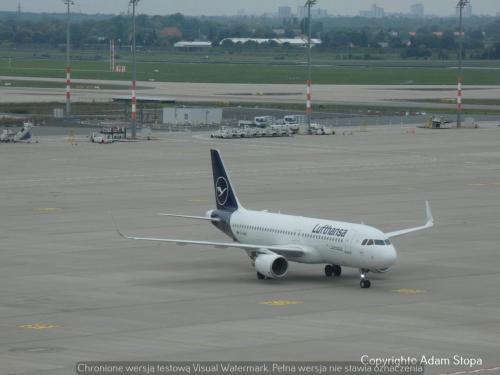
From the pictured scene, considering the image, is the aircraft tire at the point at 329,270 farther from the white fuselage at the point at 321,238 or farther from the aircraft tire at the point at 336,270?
the white fuselage at the point at 321,238

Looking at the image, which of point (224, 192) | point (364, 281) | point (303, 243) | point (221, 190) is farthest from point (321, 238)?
point (221, 190)

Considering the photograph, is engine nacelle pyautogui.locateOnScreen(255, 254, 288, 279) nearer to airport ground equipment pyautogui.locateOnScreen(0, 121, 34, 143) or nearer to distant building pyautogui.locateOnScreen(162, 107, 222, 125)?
airport ground equipment pyautogui.locateOnScreen(0, 121, 34, 143)

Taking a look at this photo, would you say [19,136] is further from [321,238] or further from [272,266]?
[321,238]

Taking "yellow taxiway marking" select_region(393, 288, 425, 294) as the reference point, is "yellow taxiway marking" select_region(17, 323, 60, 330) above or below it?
above

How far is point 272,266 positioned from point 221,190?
8491 millimetres

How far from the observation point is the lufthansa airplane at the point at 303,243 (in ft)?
173

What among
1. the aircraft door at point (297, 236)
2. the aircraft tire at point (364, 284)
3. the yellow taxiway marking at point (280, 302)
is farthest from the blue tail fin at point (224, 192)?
the yellow taxiway marking at point (280, 302)

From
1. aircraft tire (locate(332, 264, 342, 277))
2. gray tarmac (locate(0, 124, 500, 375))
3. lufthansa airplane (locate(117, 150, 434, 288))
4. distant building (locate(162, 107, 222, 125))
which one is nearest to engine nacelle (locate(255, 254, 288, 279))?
lufthansa airplane (locate(117, 150, 434, 288))

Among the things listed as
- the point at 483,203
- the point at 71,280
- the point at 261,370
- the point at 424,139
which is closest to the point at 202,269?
the point at 71,280

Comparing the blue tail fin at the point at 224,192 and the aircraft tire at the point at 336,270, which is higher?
the blue tail fin at the point at 224,192

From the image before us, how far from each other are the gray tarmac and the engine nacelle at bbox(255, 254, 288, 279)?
508mm

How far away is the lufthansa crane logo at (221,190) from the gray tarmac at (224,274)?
2.82 meters

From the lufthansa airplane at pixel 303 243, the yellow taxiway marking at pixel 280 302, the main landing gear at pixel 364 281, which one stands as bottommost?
the yellow taxiway marking at pixel 280 302

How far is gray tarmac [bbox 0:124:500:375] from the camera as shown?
1674 inches
